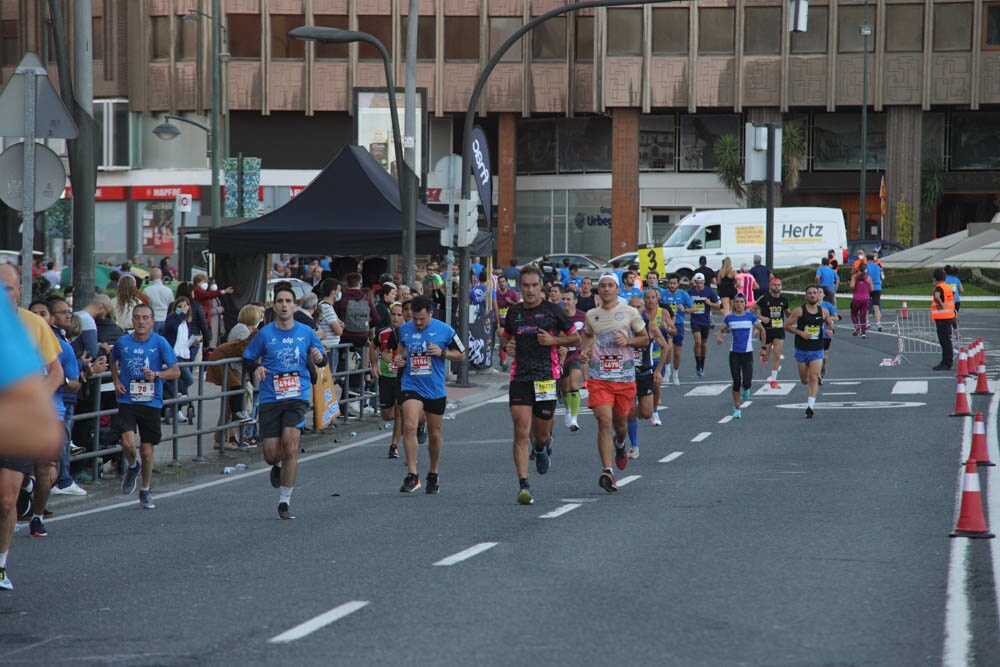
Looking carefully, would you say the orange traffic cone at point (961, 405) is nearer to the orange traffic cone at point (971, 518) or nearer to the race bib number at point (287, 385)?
the orange traffic cone at point (971, 518)

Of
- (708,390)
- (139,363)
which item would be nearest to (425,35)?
(708,390)

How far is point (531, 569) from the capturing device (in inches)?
359

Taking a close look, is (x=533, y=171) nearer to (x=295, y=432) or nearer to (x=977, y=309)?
(x=977, y=309)

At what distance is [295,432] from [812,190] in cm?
5773

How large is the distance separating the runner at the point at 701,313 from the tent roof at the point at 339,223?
5.59m

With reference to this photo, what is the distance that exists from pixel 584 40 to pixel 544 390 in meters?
52.9

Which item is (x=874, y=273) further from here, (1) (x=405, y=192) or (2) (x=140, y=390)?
(2) (x=140, y=390)

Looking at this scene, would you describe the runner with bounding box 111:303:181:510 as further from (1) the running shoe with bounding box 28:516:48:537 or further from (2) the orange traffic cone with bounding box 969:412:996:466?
(2) the orange traffic cone with bounding box 969:412:996:466

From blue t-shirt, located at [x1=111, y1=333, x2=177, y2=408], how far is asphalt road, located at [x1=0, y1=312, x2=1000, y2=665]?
97cm

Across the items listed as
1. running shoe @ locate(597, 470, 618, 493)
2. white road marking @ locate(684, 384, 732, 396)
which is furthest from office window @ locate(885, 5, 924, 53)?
running shoe @ locate(597, 470, 618, 493)

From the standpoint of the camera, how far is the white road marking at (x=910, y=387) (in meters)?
23.7

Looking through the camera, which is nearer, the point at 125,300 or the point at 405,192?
the point at 125,300

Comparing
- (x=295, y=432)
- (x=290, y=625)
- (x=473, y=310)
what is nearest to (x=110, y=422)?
(x=295, y=432)

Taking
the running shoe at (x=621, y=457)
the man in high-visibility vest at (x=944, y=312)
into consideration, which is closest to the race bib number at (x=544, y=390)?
the running shoe at (x=621, y=457)
